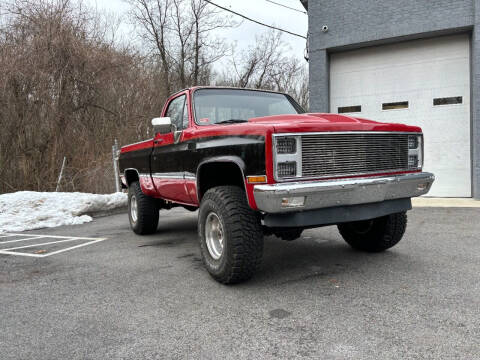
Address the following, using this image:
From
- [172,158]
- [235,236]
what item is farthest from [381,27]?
[235,236]

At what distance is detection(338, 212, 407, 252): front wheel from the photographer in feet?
14.5

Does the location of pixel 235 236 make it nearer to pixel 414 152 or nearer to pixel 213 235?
pixel 213 235

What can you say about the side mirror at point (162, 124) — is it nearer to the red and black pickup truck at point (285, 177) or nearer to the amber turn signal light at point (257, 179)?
the red and black pickup truck at point (285, 177)

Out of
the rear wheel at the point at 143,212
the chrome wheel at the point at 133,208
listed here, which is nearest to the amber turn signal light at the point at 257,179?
the rear wheel at the point at 143,212

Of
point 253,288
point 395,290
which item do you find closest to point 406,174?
point 395,290

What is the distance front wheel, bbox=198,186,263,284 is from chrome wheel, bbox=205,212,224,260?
12cm

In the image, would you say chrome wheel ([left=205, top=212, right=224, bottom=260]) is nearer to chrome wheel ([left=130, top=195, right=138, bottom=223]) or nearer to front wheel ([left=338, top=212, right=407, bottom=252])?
front wheel ([left=338, top=212, right=407, bottom=252])

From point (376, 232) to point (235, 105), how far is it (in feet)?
7.51

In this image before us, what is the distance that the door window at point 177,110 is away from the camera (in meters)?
5.11

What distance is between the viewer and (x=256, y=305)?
322cm

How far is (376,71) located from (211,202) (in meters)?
8.52

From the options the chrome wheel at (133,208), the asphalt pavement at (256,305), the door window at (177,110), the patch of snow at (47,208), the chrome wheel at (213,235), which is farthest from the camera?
the patch of snow at (47,208)

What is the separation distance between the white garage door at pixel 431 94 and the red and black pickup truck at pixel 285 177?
638cm

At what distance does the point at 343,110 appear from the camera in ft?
36.9
